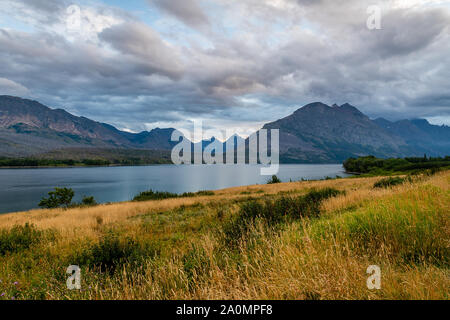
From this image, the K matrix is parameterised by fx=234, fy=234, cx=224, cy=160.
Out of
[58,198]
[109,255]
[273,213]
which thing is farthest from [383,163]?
[109,255]

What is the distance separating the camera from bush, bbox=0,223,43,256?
8812 mm

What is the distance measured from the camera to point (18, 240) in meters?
9.56

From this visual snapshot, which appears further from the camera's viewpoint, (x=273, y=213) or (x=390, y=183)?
(x=390, y=183)

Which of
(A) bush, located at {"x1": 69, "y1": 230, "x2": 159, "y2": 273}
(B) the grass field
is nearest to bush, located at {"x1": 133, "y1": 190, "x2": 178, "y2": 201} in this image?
(B) the grass field

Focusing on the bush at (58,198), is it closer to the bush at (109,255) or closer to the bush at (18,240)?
the bush at (18,240)

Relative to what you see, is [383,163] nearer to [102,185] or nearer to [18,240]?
[102,185]

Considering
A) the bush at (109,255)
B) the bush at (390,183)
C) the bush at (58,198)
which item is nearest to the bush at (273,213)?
the bush at (109,255)

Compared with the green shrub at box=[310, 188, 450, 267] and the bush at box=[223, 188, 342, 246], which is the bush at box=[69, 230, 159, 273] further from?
the green shrub at box=[310, 188, 450, 267]

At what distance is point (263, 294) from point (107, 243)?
5523 mm

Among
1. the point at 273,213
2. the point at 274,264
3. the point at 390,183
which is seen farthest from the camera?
the point at 390,183
